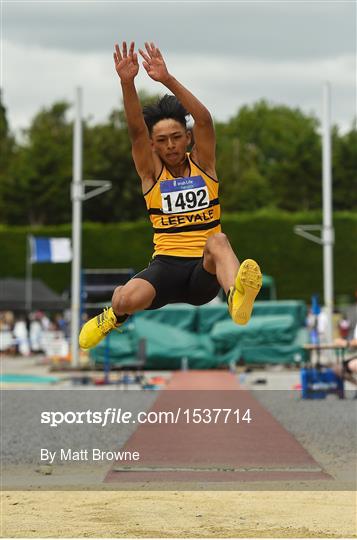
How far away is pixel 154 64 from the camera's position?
5.64 metres

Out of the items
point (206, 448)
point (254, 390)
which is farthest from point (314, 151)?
point (206, 448)

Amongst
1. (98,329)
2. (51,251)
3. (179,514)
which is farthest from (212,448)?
(51,251)

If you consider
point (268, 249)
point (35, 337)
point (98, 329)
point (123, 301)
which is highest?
point (123, 301)

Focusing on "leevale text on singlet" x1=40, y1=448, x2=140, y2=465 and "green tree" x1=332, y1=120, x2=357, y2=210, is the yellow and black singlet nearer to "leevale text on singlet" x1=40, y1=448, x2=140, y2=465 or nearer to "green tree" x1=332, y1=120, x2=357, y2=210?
"leevale text on singlet" x1=40, y1=448, x2=140, y2=465

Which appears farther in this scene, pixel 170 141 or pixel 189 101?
pixel 170 141

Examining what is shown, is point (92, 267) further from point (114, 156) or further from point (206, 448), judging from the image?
point (206, 448)

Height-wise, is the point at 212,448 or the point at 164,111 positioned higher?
the point at 164,111

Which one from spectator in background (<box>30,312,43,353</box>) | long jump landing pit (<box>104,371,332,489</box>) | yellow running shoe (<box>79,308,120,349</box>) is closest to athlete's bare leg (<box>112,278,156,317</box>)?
yellow running shoe (<box>79,308,120,349</box>)

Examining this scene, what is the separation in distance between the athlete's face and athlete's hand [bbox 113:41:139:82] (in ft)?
1.26

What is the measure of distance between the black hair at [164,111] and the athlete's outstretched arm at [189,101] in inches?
6.4

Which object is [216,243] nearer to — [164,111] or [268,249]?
[164,111]

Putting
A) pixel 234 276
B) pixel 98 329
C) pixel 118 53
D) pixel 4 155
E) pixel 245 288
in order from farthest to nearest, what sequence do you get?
pixel 4 155
pixel 98 329
pixel 118 53
pixel 234 276
pixel 245 288

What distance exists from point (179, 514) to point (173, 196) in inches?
124

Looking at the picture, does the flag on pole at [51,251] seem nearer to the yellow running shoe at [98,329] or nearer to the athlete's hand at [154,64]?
the yellow running shoe at [98,329]
